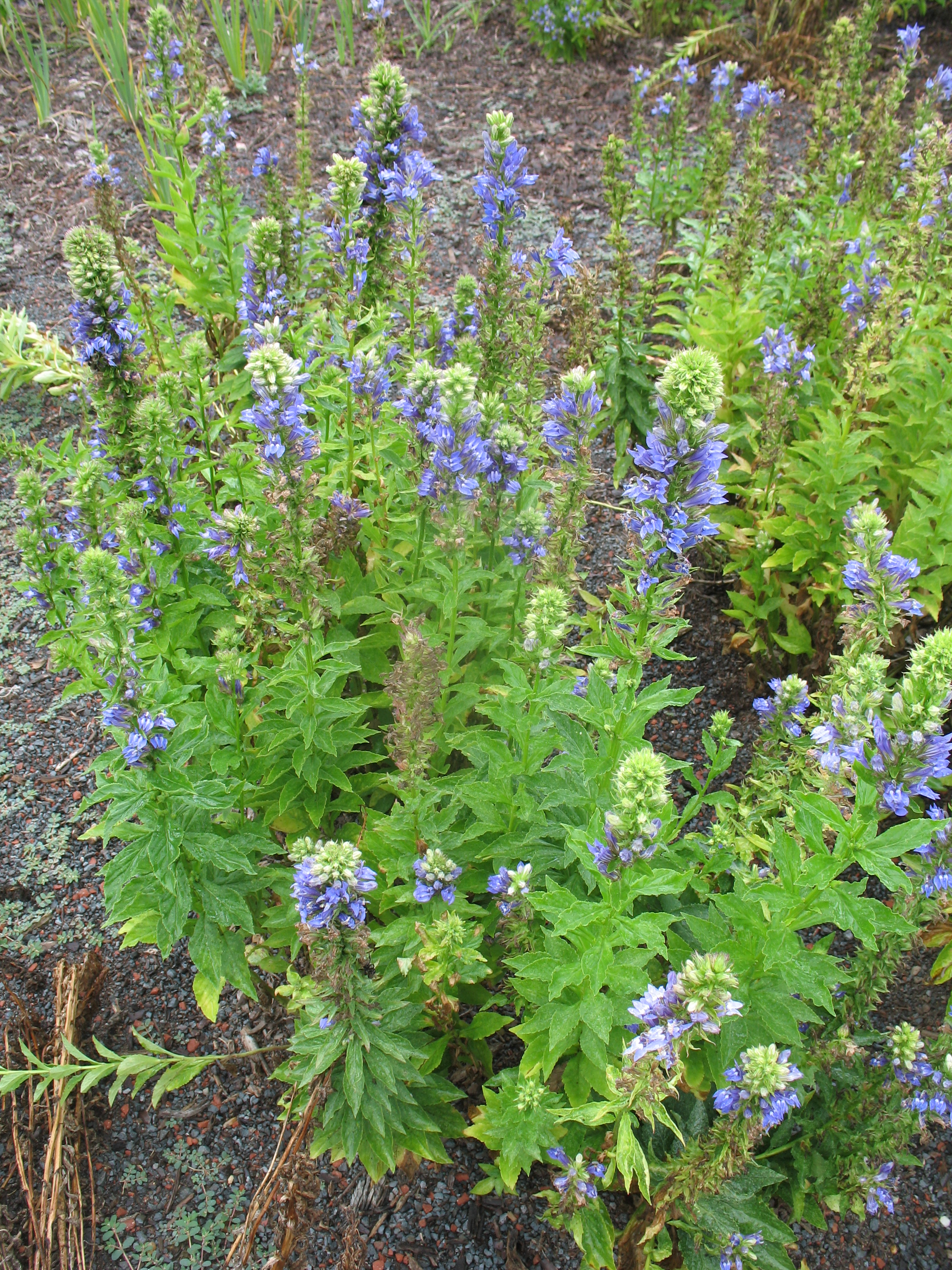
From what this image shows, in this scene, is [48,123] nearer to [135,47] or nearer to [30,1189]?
[135,47]

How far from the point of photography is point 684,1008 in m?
2.08

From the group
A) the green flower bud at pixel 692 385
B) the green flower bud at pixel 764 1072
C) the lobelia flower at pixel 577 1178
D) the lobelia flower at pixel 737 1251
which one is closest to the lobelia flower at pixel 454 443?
the green flower bud at pixel 692 385

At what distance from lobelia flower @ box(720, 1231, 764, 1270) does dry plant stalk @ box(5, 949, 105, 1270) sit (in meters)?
2.01

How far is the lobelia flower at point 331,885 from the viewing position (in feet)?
7.16

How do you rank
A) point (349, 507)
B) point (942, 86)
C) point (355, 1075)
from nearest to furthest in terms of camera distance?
point (355, 1075), point (349, 507), point (942, 86)

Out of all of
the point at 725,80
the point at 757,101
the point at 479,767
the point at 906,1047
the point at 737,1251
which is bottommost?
the point at 737,1251

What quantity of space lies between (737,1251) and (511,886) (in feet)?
4.18

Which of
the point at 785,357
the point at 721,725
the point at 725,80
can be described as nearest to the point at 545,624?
the point at 721,725

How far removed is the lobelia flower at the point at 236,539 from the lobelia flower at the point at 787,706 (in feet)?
6.34

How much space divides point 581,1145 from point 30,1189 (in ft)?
5.92

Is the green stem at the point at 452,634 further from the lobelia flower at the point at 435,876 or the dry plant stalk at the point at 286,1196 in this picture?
the dry plant stalk at the point at 286,1196

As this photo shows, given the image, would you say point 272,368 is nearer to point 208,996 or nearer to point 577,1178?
point 208,996

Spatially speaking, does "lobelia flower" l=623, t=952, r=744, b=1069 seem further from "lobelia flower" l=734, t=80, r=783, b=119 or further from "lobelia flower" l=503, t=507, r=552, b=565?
"lobelia flower" l=734, t=80, r=783, b=119

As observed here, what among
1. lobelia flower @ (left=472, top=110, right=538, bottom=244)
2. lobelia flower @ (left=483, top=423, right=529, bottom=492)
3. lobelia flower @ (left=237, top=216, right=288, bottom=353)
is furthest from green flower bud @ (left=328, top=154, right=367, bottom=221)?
lobelia flower @ (left=483, top=423, right=529, bottom=492)
